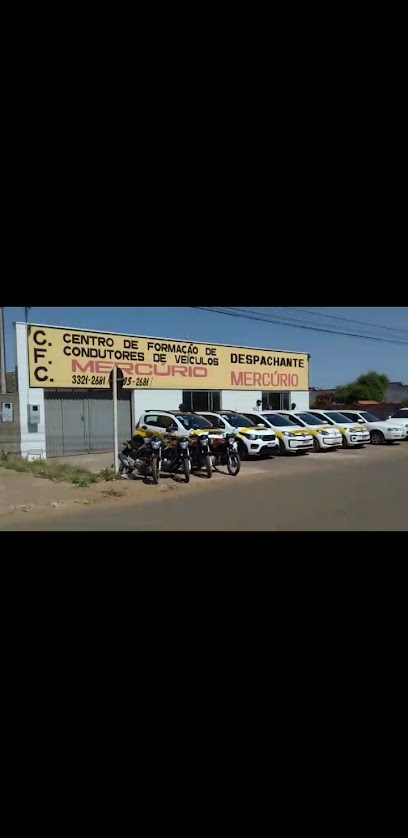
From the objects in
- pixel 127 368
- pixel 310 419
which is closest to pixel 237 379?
pixel 310 419

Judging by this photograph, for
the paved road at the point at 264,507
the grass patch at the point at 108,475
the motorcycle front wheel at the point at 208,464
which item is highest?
the motorcycle front wheel at the point at 208,464

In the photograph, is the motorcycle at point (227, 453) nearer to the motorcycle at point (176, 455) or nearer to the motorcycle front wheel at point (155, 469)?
the motorcycle at point (176, 455)

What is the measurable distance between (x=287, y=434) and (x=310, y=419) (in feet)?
7.37

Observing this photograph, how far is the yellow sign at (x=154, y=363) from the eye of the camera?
1570 cm

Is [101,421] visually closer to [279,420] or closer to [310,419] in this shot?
[279,420]

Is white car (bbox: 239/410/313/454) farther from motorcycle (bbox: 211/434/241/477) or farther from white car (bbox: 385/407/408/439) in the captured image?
white car (bbox: 385/407/408/439)

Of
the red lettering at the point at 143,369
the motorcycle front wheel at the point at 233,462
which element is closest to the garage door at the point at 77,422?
the red lettering at the point at 143,369

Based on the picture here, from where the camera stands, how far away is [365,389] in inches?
1853

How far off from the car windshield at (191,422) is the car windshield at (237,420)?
1497 millimetres

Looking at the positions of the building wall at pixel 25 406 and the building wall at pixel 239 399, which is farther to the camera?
the building wall at pixel 239 399

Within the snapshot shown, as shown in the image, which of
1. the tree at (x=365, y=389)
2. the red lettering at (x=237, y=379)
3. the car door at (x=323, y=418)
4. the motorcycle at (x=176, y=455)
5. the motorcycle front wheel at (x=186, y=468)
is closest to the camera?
the motorcycle front wheel at (x=186, y=468)
